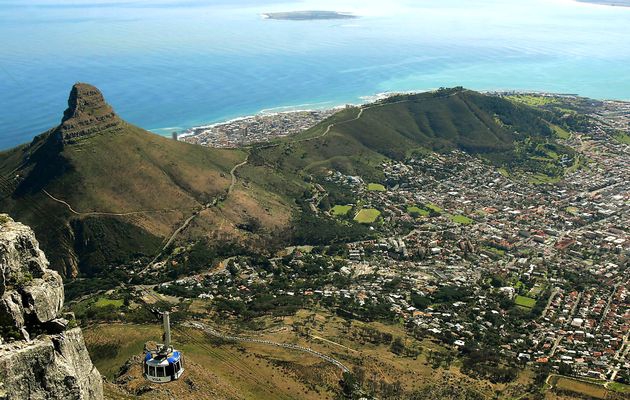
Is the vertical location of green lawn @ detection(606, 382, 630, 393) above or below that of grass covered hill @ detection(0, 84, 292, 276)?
below

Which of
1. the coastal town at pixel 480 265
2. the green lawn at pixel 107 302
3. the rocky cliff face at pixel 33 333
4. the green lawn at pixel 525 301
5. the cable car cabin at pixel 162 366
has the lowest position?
the green lawn at pixel 525 301

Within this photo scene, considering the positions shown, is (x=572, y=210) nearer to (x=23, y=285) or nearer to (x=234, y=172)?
(x=234, y=172)

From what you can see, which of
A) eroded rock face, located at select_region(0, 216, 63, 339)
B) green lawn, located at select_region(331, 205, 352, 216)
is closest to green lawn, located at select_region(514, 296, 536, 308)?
green lawn, located at select_region(331, 205, 352, 216)

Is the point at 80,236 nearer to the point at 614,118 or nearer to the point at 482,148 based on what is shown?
Answer: the point at 482,148

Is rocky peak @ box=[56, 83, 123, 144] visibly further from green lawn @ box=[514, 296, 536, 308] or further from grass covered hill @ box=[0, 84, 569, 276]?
green lawn @ box=[514, 296, 536, 308]

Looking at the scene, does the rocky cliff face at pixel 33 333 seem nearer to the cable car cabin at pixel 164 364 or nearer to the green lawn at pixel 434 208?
the cable car cabin at pixel 164 364

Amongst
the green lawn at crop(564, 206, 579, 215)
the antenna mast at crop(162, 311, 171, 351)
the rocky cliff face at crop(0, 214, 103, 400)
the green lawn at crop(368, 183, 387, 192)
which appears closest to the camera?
the rocky cliff face at crop(0, 214, 103, 400)

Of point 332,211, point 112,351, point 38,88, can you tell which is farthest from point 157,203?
point 38,88

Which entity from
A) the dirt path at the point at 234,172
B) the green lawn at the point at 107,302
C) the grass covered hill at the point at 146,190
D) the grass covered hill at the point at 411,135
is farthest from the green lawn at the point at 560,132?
the green lawn at the point at 107,302
